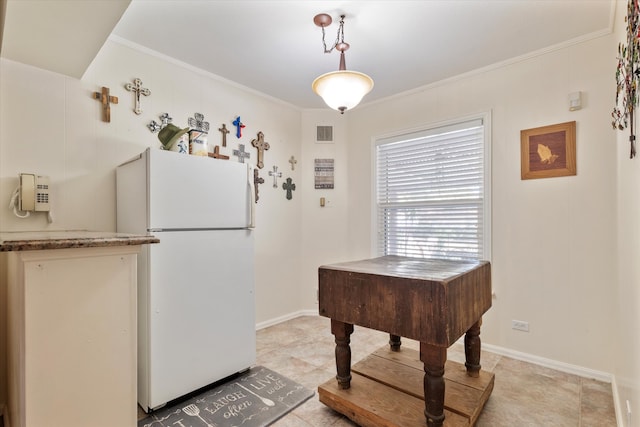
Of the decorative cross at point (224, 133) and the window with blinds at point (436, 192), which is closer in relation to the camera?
the window with blinds at point (436, 192)

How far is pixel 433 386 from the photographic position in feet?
4.99

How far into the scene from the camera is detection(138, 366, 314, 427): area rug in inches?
71.3

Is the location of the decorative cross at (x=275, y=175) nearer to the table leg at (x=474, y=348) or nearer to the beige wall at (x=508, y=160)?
the beige wall at (x=508, y=160)

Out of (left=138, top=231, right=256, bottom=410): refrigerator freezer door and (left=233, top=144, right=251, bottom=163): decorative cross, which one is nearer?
(left=138, top=231, right=256, bottom=410): refrigerator freezer door

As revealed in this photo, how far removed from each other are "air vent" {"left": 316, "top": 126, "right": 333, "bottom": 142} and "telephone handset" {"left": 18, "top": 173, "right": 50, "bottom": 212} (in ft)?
8.72

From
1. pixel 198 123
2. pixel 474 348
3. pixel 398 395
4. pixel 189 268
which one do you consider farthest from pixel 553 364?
pixel 198 123

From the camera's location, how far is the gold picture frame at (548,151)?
95.3 inches

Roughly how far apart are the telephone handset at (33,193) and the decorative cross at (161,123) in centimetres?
80

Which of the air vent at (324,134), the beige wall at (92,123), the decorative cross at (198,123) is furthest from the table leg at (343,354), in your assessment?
the air vent at (324,134)

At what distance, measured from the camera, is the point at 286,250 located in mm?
3686

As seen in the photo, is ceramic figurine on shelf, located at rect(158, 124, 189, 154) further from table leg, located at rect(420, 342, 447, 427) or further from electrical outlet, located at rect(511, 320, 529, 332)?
electrical outlet, located at rect(511, 320, 529, 332)

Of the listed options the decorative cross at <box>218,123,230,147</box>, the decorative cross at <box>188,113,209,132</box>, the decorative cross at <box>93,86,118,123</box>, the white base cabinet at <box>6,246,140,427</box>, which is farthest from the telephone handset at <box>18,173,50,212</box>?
the decorative cross at <box>218,123,230,147</box>

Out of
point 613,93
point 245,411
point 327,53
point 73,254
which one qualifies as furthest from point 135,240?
point 613,93

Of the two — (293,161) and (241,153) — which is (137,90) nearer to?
(241,153)
